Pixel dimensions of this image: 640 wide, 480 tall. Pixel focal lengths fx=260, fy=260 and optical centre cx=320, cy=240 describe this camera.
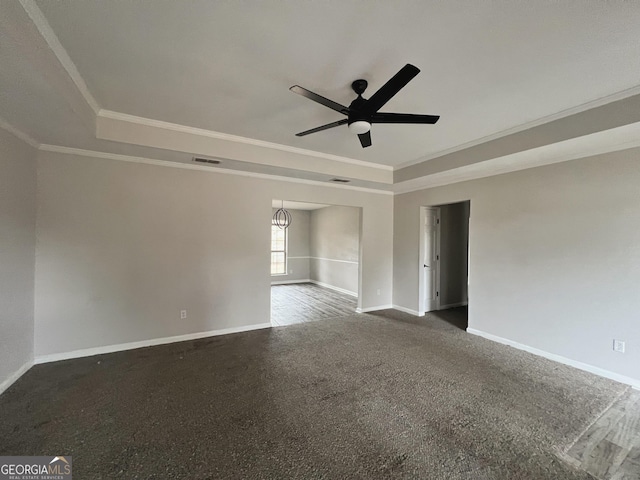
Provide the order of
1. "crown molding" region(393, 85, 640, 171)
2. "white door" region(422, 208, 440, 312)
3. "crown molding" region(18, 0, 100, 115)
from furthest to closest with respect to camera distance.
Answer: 1. "white door" region(422, 208, 440, 312)
2. "crown molding" region(393, 85, 640, 171)
3. "crown molding" region(18, 0, 100, 115)

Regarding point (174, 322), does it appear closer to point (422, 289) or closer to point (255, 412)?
point (255, 412)

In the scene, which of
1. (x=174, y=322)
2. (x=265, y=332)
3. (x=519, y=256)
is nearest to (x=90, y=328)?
(x=174, y=322)

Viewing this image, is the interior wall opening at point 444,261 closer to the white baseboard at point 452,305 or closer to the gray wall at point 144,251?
the white baseboard at point 452,305

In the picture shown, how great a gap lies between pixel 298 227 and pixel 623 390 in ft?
26.4

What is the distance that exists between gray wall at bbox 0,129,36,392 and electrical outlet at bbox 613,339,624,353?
20.5ft

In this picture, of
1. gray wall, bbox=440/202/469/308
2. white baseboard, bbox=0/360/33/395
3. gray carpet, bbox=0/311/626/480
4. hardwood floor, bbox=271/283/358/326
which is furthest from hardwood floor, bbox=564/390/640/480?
white baseboard, bbox=0/360/33/395

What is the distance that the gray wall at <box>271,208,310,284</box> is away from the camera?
9.25m

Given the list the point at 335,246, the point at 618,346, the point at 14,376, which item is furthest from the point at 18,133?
the point at 618,346

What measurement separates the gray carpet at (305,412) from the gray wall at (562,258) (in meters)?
0.42

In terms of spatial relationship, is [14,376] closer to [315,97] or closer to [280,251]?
[315,97]

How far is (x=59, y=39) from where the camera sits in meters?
1.84

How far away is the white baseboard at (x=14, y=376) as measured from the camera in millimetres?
2458

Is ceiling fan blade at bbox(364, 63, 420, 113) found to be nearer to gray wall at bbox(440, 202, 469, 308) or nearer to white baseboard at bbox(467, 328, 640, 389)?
white baseboard at bbox(467, 328, 640, 389)

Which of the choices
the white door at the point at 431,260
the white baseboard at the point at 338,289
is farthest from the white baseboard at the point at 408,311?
the white baseboard at the point at 338,289
